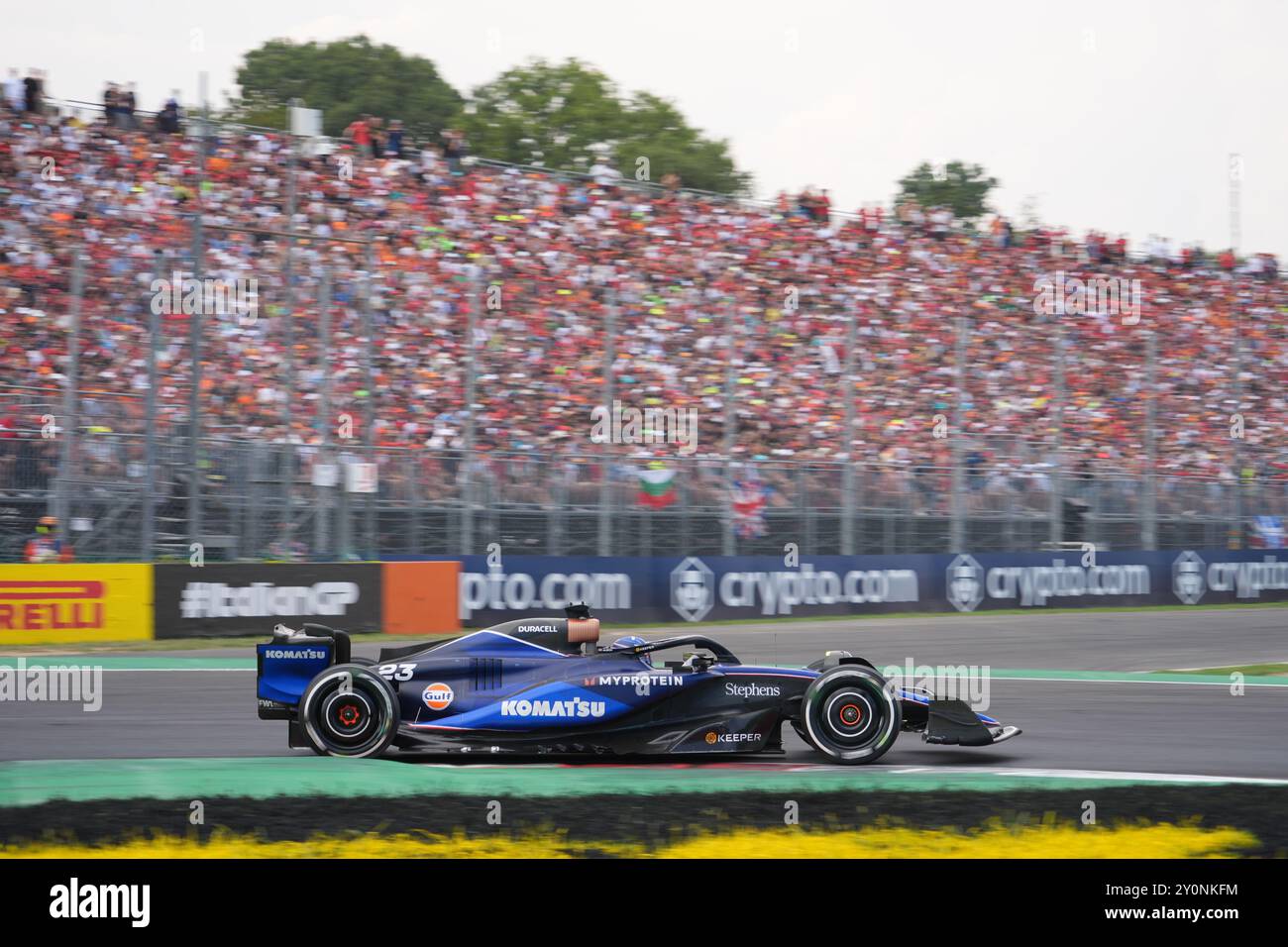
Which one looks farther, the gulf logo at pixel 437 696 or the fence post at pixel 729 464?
the fence post at pixel 729 464

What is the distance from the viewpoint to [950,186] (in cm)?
5534

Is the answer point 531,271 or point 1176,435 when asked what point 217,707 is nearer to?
point 531,271

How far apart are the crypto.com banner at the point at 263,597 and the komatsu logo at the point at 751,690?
9.32 m

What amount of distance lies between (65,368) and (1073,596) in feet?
48.9

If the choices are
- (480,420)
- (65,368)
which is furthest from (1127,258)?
(65,368)

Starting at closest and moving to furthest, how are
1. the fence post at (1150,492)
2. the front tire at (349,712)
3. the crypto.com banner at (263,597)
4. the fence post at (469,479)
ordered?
the front tire at (349,712) < the crypto.com banner at (263,597) < the fence post at (469,479) < the fence post at (1150,492)

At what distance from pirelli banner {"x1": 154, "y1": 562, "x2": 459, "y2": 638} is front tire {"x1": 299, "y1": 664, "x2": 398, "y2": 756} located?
27.7 ft

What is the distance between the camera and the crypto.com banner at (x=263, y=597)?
1588cm

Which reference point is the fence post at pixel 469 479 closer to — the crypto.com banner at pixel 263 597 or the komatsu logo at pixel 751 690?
the crypto.com banner at pixel 263 597

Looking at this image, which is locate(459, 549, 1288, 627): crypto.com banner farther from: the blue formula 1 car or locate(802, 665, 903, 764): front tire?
locate(802, 665, 903, 764): front tire

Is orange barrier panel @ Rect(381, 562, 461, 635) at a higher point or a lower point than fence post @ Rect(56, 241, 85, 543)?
→ lower

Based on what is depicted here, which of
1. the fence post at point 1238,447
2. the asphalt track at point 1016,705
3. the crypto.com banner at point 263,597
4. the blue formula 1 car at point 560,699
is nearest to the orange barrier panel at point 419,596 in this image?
the crypto.com banner at point 263,597

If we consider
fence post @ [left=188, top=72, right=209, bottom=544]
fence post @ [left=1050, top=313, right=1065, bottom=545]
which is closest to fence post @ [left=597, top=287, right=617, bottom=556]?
fence post @ [left=188, top=72, right=209, bottom=544]

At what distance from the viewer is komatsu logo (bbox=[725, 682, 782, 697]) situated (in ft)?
26.8
